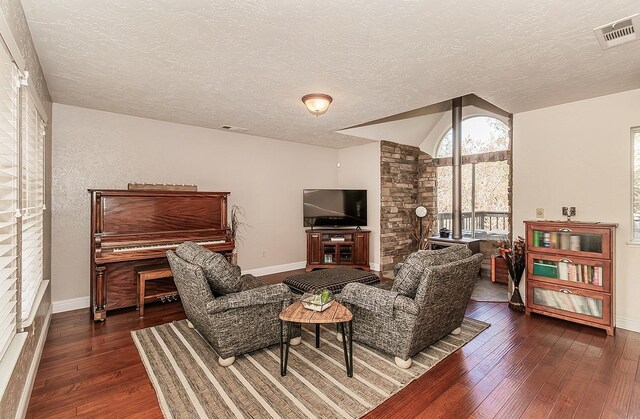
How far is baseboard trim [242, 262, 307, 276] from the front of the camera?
18.0 feet

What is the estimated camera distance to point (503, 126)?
5.27m

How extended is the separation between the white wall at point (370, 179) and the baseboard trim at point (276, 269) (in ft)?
4.54

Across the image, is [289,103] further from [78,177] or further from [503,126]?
[503,126]

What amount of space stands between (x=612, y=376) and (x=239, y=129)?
196 inches

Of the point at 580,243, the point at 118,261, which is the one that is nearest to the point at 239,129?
the point at 118,261

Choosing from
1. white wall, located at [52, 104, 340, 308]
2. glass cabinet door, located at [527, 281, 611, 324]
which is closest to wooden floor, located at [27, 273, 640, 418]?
glass cabinet door, located at [527, 281, 611, 324]

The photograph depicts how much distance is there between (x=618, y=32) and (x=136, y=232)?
4.79m

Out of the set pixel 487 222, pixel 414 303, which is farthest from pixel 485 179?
pixel 414 303

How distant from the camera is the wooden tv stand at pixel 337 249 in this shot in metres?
5.70

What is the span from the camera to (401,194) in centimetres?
607

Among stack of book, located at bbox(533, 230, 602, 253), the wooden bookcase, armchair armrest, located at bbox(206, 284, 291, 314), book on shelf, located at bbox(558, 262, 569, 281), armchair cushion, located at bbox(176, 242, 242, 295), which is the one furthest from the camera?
book on shelf, located at bbox(558, 262, 569, 281)

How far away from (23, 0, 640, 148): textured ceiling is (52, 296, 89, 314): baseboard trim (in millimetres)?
2375

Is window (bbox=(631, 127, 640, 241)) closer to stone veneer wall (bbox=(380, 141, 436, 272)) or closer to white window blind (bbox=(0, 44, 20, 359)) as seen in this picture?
stone veneer wall (bbox=(380, 141, 436, 272))

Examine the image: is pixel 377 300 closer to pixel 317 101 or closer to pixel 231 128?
pixel 317 101
